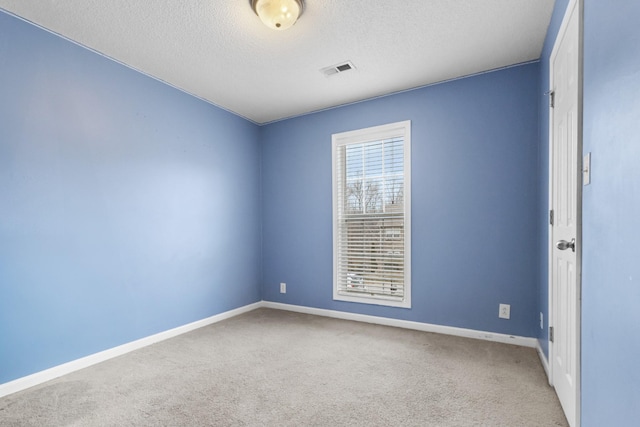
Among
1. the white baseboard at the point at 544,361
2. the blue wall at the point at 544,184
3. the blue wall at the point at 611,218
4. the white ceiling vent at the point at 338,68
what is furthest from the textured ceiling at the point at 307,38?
the white baseboard at the point at 544,361

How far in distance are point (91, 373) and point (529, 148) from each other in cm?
404

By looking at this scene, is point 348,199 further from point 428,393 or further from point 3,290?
point 3,290

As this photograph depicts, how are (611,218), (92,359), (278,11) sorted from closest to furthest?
(611,218) < (278,11) < (92,359)

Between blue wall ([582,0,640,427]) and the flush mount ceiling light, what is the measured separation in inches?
60.0

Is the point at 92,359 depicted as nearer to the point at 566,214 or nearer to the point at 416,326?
the point at 416,326

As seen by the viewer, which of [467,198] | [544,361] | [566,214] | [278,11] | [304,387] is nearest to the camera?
[566,214]

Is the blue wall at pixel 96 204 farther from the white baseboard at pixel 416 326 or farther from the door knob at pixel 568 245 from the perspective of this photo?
the door knob at pixel 568 245

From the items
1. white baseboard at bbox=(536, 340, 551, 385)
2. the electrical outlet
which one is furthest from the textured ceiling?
white baseboard at bbox=(536, 340, 551, 385)

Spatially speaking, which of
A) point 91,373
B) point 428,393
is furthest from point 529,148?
point 91,373

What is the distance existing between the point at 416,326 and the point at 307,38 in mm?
2912

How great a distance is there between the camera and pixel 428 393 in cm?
202

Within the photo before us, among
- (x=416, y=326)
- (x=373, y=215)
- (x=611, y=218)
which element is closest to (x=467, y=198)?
(x=373, y=215)

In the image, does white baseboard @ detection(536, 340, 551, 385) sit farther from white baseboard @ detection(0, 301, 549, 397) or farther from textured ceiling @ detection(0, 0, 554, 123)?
textured ceiling @ detection(0, 0, 554, 123)

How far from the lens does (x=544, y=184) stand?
240 centimetres
